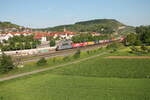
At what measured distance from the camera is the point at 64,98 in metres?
15.3

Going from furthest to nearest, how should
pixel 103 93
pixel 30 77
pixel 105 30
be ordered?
pixel 105 30, pixel 30 77, pixel 103 93

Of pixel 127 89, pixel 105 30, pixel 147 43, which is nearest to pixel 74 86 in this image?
pixel 127 89

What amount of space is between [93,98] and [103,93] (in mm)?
1601

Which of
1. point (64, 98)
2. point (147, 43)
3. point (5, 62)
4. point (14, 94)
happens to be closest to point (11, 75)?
point (5, 62)

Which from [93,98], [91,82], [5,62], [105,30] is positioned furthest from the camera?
[105,30]

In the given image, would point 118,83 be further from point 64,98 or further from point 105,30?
point 105,30

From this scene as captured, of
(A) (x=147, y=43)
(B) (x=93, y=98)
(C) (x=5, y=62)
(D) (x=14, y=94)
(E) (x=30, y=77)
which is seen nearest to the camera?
(B) (x=93, y=98)

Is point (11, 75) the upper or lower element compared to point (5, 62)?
lower

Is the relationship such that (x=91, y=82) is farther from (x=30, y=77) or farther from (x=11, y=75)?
(x=11, y=75)

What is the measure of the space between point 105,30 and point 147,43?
118480mm

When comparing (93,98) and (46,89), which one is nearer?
(93,98)

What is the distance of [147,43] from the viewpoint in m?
71.2

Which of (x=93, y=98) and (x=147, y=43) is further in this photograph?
(x=147, y=43)

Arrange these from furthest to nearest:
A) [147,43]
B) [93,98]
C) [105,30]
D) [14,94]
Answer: [105,30]
[147,43]
[14,94]
[93,98]
